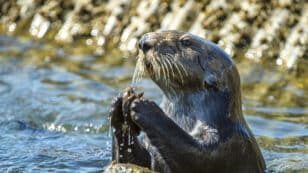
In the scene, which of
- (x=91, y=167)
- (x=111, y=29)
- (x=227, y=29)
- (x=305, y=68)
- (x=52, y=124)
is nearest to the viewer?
(x=91, y=167)

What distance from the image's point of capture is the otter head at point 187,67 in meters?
5.52

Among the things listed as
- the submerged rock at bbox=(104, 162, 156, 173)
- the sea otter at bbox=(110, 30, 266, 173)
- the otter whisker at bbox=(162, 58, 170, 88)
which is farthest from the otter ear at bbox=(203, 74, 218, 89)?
the submerged rock at bbox=(104, 162, 156, 173)

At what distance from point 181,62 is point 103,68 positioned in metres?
4.54

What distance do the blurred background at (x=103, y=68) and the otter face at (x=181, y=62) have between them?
3.79 feet

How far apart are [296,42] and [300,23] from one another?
1.13 ft

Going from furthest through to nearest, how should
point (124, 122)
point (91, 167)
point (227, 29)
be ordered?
point (227, 29), point (91, 167), point (124, 122)

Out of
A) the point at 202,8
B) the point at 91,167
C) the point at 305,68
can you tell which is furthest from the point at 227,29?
the point at 91,167

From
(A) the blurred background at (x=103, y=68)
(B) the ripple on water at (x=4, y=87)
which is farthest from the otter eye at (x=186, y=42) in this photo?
(B) the ripple on water at (x=4, y=87)

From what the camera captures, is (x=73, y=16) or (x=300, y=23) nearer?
(x=300, y=23)

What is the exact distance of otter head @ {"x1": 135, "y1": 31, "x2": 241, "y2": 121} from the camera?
5.52 m

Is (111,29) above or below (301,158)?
above

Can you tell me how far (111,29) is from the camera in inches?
437

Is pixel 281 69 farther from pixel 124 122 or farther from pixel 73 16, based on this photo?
pixel 124 122

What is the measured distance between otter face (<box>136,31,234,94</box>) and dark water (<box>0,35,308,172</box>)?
1.20 m
